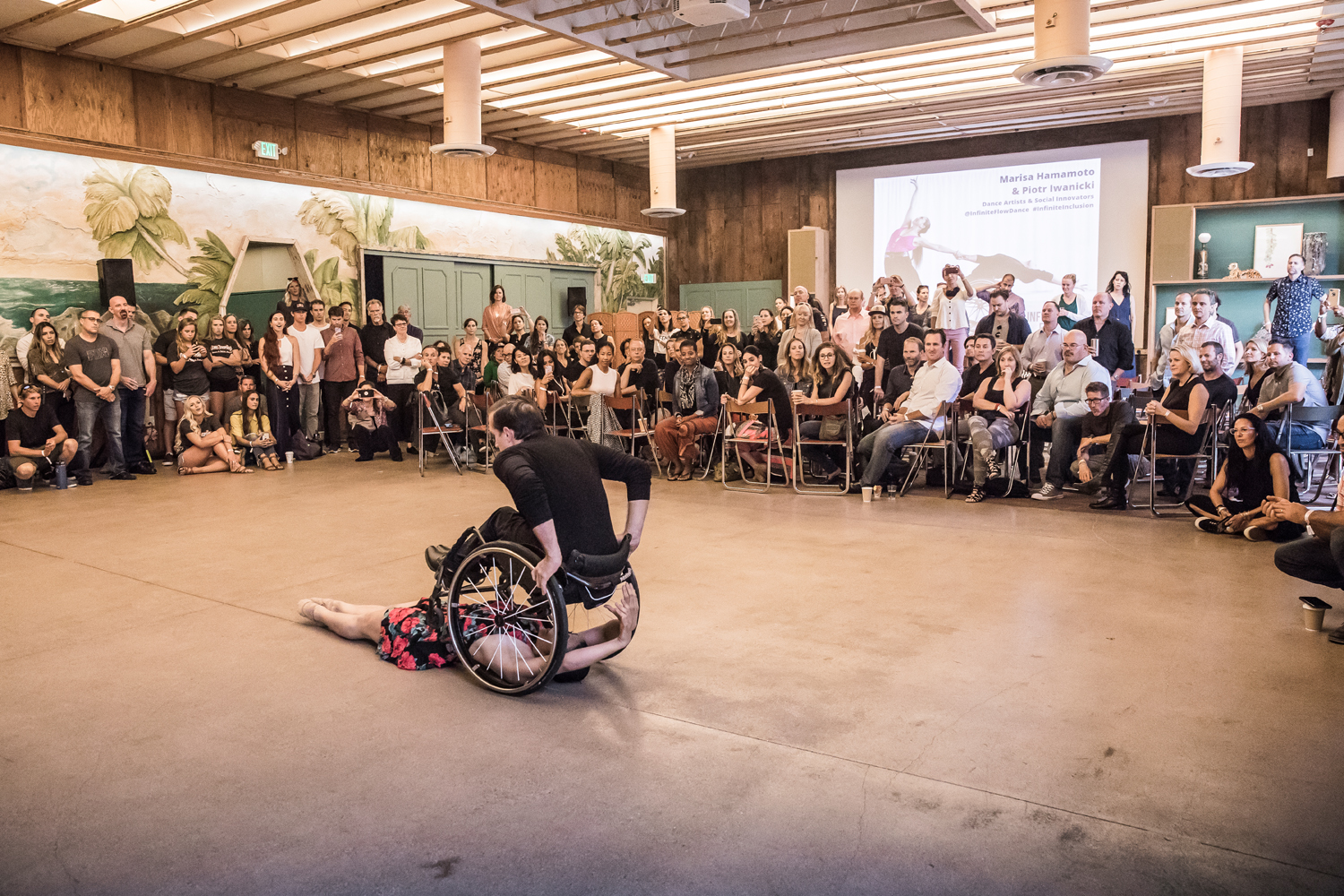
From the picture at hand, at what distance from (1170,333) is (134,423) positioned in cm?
997

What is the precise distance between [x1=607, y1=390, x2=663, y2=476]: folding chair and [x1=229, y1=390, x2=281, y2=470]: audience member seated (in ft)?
11.3

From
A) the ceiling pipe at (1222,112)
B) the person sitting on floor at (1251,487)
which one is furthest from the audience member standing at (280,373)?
the ceiling pipe at (1222,112)

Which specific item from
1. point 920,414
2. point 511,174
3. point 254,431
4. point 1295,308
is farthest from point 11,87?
point 1295,308

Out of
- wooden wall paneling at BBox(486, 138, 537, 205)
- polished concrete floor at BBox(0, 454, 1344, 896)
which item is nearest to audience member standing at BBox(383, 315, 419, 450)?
wooden wall paneling at BBox(486, 138, 537, 205)

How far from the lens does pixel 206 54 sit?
366 inches

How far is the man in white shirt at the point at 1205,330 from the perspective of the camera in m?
8.12

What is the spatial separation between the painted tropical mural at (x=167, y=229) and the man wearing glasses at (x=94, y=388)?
2.78 ft

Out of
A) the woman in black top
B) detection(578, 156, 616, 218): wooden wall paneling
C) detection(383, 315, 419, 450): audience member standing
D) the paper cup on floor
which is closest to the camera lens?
the paper cup on floor

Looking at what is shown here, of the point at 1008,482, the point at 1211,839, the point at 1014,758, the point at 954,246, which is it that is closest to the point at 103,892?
the point at 1014,758

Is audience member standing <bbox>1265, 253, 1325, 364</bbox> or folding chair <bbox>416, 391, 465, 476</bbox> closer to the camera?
folding chair <bbox>416, 391, 465, 476</bbox>

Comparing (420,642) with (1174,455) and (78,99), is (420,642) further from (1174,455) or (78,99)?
(78,99)

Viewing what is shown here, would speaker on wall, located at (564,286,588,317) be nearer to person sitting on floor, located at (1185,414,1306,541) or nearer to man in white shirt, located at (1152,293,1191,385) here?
man in white shirt, located at (1152,293,1191,385)

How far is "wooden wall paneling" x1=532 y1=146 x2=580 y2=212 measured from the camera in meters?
14.0

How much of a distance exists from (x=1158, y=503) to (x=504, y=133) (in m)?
9.61
